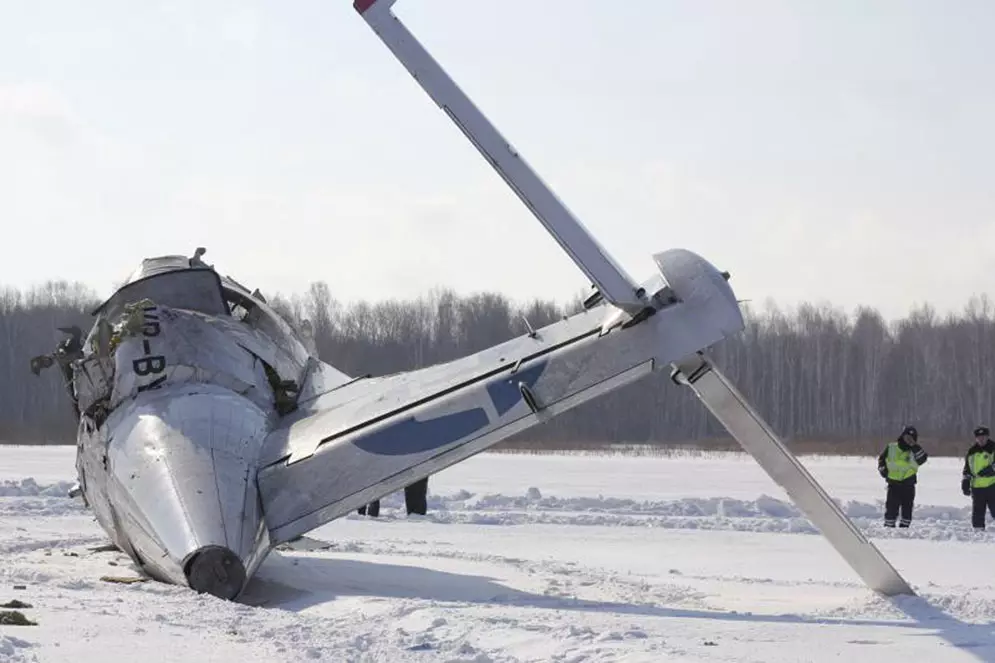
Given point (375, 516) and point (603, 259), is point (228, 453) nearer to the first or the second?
point (603, 259)

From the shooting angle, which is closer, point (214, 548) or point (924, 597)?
point (214, 548)

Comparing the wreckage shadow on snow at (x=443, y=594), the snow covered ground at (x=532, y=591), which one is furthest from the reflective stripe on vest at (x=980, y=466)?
the wreckage shadow on snow at (x=443, y=594)

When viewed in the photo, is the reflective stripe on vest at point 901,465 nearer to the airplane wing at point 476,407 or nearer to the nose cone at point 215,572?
the airplane wing at point 476,407

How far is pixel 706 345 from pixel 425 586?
371 centimetres

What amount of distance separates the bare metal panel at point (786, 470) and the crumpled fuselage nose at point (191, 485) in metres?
3.72

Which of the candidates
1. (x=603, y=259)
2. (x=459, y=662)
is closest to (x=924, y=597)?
(x=603, y=259)

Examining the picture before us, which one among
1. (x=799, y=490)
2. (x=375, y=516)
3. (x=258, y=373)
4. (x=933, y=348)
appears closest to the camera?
(x=799, y=490)

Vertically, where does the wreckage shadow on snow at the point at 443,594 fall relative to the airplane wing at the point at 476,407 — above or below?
below

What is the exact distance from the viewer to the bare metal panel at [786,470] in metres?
10.0

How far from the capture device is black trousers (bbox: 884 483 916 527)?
63.4 feet

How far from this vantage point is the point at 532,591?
1126 cm

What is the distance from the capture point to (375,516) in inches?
774

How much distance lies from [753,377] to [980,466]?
194ft

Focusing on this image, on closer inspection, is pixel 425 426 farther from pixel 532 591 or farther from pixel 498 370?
pixel 532 591
